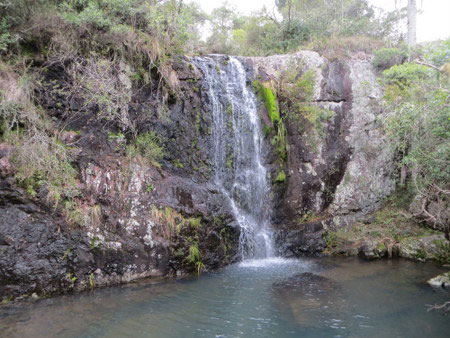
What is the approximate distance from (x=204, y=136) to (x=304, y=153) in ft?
13.2

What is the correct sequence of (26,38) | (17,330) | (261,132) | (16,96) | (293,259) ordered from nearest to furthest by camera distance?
(17,330)
(16,96)
(26,38)
(293,259)
(261,132)

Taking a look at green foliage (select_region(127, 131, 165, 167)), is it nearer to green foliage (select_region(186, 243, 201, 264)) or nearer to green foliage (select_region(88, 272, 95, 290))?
green foliage (select_region(186, 243, 201, 264))

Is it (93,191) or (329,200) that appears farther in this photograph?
(329,200)

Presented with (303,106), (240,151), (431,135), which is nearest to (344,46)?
(303,106)

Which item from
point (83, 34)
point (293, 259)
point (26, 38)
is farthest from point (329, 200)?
point (26, 38)

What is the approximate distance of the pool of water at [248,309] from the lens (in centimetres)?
573

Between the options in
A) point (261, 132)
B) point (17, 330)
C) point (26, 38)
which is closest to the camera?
point (17, 330)

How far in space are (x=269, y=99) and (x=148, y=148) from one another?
16.4 ft

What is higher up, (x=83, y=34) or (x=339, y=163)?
(x=83, y=34)

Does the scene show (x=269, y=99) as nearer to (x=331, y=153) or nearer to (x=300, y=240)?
(x=331, y=153)

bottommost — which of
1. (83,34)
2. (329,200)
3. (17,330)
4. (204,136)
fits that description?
(17,330)

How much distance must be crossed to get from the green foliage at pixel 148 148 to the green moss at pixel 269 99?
4.38 metres

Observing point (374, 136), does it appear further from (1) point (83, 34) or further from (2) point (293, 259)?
(1) point (83, 34)

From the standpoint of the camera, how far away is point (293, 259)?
34.0ft
